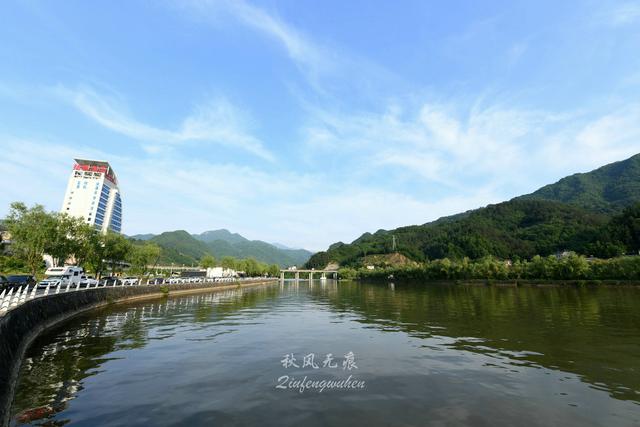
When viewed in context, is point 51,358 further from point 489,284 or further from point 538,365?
point 489,284

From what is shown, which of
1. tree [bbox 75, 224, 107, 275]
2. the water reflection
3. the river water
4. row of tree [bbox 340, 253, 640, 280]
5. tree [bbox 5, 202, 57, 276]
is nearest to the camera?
the river water

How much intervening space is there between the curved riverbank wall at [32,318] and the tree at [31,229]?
2623 centimetres

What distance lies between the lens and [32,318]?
23719 mm

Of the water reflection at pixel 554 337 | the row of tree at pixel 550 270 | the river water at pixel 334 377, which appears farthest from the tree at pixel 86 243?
the row of tree at pixel 550 270

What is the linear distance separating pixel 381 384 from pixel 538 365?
872 centimetres

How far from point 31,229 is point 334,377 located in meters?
74.9

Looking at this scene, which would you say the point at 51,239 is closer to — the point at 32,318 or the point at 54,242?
the point at 54,242

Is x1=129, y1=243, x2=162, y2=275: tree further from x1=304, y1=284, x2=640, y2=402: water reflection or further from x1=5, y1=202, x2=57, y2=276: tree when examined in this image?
x1=304, y1=284, x2=640, y2=402: water reflection

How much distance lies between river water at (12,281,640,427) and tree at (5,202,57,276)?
50017 mm

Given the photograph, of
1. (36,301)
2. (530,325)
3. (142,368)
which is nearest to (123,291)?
(36,301)

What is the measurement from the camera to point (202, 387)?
13.6 meters

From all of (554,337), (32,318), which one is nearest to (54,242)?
(32,318)

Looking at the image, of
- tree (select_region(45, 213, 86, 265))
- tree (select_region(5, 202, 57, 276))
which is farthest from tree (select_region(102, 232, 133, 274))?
tree (select_region(5, 202, 57, 276))

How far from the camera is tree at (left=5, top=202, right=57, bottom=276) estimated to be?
6359cm
